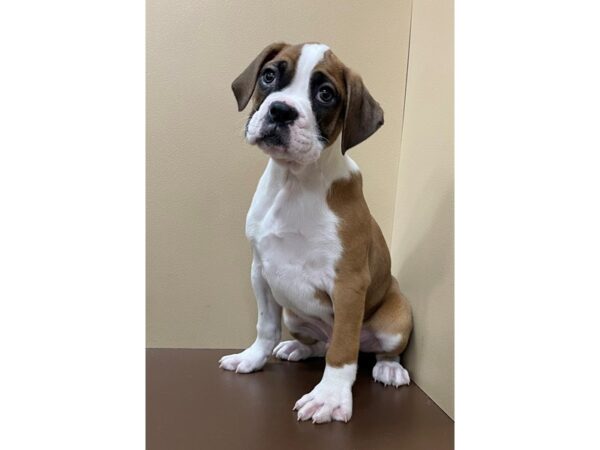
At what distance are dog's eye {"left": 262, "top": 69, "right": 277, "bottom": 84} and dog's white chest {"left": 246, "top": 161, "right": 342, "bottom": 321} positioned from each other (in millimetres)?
324

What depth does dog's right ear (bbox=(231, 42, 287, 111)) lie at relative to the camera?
2008 millimetres

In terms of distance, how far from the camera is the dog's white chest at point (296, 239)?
196 cm

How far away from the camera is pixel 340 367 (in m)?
1.84

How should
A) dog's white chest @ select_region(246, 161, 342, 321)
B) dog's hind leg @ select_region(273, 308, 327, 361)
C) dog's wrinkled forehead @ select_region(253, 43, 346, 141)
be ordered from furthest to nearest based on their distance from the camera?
dog's hind leg @ select_region(273, 308, 327, 361)
dog's white chest @ select_region(246, 161, 342, 321)
dog's wrinkled forehead @ select_region(253, 43, 346, 141)

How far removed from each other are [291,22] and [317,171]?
972 mm

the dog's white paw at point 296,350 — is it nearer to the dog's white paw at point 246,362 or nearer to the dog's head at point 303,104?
the dog's white paw at point 246,362

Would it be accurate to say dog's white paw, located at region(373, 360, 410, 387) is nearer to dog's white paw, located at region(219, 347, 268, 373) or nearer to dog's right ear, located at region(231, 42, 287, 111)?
dog's white paw, located at region(219, 347, 268, 373)

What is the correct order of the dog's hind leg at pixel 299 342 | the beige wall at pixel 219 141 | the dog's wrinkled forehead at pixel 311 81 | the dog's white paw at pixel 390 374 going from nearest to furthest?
the dog's wrinkled forehead at pixel 311 81 → the dog's white paw at pixel 390 374 → the dog's hind leg at pixel 299 342 → the beige wall at pixel 219 141

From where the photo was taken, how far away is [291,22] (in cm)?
262

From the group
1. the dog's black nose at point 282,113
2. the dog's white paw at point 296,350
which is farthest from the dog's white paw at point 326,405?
the dog's black nose at point 282,113

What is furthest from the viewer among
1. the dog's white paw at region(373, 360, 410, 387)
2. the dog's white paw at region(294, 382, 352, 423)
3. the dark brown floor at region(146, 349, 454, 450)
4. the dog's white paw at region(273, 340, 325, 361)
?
the dog's white paw at region(273, 340, 325, 361)

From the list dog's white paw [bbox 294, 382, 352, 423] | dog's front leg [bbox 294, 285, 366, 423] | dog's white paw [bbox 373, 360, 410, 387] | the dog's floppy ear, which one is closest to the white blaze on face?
the dog's floppy ear

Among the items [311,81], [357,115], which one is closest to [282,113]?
[311,81]

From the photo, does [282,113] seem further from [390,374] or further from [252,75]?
[390,374]
